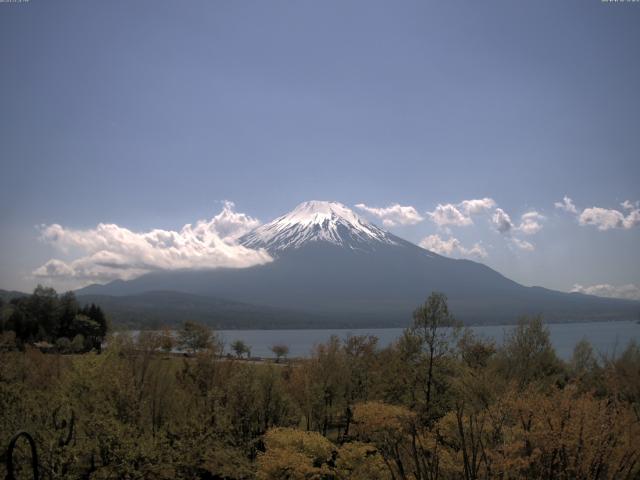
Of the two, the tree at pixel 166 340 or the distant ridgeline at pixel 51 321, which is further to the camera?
the distant ridgeline at pixel 51 321

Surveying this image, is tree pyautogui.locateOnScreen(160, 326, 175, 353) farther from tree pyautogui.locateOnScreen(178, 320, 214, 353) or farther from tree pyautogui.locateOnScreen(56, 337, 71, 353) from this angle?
tree pyautogui.locateOnScreen(56, 337, 71, 353)

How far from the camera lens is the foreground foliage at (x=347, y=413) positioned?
13.5m

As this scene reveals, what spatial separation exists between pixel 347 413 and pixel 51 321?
6600 cm

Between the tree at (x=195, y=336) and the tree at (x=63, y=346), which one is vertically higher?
the tree at (x=195, y=336)

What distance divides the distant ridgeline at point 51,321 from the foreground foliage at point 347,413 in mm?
39045

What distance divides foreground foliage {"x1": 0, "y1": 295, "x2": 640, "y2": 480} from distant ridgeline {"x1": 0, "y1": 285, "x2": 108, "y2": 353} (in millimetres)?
39045

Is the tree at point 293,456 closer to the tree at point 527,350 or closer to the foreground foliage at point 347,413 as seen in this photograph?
the foreground foliage at point 347,413

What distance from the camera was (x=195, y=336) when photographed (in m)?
59.0

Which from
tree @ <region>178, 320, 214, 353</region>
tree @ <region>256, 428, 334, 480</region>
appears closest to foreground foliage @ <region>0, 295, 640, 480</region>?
tree @ <region>256, 428, 334, 480</region>

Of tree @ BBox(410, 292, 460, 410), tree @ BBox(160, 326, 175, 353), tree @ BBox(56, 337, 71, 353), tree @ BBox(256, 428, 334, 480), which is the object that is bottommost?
tree @ BBox(56, 337, 71, 353)

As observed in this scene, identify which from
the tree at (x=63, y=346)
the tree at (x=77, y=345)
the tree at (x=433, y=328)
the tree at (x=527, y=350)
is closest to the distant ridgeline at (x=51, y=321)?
the tree at (x=77, y=345)

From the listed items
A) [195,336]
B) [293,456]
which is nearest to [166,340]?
[195,336]

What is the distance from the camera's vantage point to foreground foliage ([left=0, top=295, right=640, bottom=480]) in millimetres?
13523

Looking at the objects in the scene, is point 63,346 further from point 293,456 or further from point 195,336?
point 293,456
